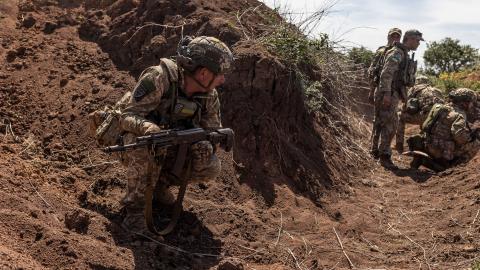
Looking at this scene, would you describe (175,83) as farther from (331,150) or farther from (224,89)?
(331,150)

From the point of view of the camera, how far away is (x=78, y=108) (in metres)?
6.12

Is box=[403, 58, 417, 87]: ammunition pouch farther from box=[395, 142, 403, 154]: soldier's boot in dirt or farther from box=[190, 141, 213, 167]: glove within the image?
box=[190, 141, 213, 167]: glove

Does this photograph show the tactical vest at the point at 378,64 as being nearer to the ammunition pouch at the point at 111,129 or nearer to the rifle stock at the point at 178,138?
the rifle stock at the point at 178,138

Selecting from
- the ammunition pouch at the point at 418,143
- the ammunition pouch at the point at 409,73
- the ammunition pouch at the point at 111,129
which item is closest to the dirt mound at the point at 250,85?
the ammunition pouch at the point at 409,73

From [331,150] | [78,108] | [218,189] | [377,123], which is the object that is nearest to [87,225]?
[218,189]

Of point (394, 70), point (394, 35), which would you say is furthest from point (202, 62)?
point (394, 35)

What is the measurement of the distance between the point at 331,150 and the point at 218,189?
244 cm

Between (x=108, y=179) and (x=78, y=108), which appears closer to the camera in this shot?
(x=108, y=179)

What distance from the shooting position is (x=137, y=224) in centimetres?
439

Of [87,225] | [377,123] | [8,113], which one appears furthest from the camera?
[377,123]

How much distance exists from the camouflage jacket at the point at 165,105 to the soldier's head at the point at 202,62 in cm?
8

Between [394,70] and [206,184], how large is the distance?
4.17m

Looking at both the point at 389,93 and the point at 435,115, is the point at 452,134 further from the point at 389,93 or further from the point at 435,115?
the point at 389,93

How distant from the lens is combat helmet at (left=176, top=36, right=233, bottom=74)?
434cm
